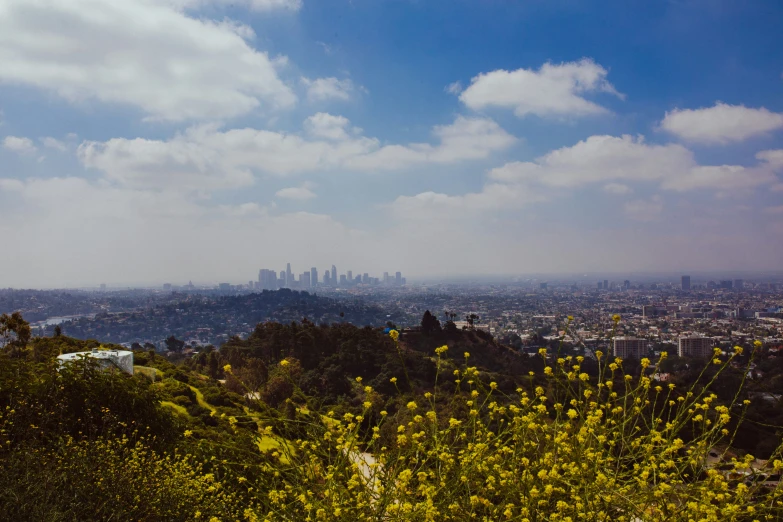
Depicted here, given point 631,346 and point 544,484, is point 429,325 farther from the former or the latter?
point 544,484

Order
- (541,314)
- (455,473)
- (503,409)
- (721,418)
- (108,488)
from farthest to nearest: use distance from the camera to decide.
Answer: (541,314), (108,488), (503,409), (455,473), (721,418)

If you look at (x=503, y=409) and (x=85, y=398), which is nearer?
(x=503, y=409)

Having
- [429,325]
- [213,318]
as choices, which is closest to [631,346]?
[429,325]

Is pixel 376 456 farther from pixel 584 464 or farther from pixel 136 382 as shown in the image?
pixel 136 382

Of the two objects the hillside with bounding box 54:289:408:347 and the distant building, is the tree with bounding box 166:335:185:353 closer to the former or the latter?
the hillside with bounding box 54:289:408:347

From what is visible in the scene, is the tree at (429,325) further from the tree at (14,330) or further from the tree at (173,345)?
the tree at (14,330)

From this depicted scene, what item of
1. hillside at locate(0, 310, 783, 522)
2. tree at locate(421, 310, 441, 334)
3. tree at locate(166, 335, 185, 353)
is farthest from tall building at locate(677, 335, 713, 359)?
tree at locate(166, 335, 185, 353)

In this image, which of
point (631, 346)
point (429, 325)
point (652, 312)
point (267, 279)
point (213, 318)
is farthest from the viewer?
point (267, 279)

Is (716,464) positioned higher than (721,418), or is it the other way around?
(721,418)

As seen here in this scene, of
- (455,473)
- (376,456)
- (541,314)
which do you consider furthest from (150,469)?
(541,314)

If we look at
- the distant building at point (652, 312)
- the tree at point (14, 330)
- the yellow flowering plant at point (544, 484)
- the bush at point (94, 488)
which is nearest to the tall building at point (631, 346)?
the distant building at point (652, 312)

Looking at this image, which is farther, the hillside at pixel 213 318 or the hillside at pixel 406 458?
the hillside at pixel 213 318
